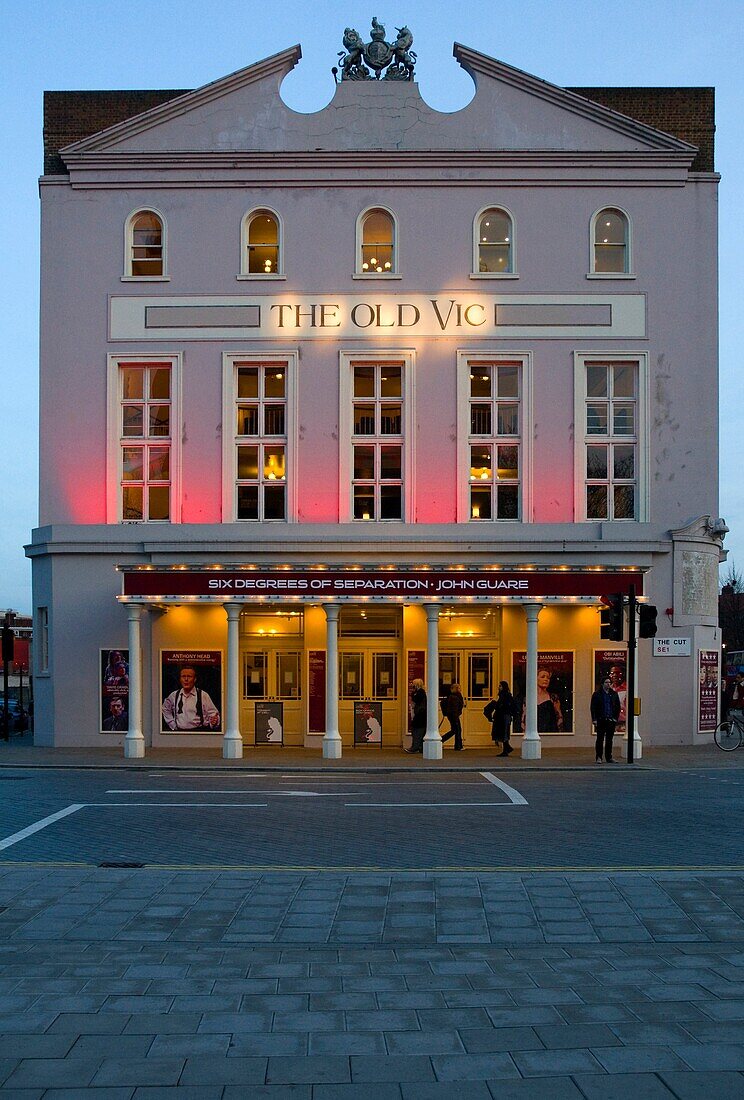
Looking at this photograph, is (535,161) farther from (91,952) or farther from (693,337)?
(91,952)

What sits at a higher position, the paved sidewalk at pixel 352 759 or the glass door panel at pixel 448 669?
the glass door panel at pixel 448 669

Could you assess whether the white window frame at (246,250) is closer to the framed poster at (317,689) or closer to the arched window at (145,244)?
the arched window at (145,244)

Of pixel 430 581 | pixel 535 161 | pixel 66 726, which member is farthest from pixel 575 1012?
pixel 535 161

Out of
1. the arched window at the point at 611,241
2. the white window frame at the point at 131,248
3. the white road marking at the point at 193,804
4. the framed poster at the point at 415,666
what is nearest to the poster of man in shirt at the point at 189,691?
the framed poster at the point at 415,666

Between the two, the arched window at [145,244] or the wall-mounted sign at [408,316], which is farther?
the arched window at [145,244]

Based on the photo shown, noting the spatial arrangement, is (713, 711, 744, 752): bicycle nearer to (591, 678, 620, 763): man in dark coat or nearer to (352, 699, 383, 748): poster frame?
(591, 678, 620, 763): man in dark coat

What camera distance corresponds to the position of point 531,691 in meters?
25.5

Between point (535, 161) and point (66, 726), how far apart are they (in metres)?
17.7

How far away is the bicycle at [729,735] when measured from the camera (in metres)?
27.2

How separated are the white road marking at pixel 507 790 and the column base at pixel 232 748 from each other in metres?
5.83

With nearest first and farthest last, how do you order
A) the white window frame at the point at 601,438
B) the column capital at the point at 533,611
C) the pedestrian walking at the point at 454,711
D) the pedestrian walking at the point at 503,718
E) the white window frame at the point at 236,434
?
the column capital at the point at 533,611
the pedestrian walking at the point at 503,718
the pedestrian walking at the point at 454,711
the white window frame at the point at 236,434
the white window frame at the point at 601,438

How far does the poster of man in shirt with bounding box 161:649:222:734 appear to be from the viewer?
27844 mm

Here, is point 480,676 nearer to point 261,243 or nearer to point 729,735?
point 729,735

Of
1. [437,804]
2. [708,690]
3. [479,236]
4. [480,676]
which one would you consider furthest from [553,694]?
[437,804]
